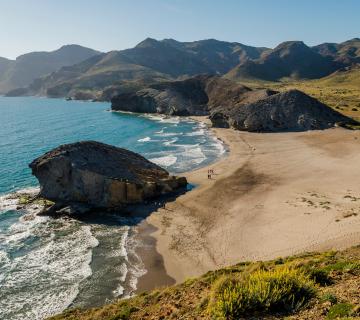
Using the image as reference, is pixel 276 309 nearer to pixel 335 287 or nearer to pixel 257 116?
pixel 335 287

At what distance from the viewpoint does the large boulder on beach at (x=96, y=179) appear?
1911 inches

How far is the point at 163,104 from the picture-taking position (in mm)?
152500

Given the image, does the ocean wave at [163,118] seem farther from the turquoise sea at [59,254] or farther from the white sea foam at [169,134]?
the turquoise sea at [59,254]

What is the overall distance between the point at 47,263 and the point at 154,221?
12747 mm

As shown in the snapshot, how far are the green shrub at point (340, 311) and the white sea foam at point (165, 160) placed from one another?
55.3 m

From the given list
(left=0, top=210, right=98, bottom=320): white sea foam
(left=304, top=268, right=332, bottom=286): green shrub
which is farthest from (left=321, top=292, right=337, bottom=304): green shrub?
(left=0, top=210, right=98, bottom=320): white sea foam

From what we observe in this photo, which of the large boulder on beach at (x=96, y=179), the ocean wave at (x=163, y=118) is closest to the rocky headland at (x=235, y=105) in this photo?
the ocean wave at (x=163, y=118)

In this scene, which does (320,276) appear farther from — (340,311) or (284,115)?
(284,115)

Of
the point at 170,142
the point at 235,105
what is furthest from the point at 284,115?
the point at 170,142

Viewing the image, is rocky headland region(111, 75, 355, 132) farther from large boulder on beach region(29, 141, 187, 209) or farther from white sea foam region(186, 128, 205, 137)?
large boulder on beach region(29, 141, 187, 209)

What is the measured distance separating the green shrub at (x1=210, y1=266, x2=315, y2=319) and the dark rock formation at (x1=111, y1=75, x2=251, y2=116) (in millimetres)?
118011

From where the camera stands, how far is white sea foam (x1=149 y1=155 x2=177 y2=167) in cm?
6988

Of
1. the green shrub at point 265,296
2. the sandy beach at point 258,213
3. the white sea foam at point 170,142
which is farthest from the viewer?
the white sea foam at point 170,142

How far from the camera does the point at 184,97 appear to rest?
154875mm
